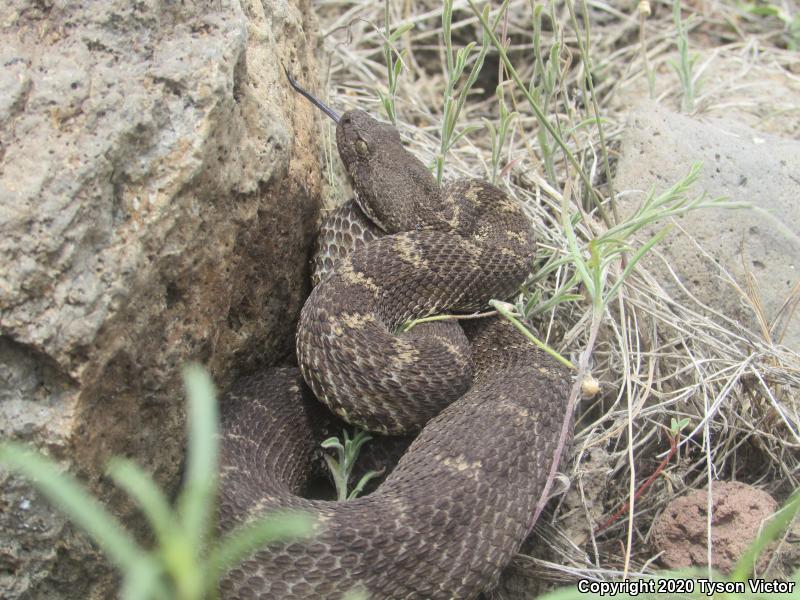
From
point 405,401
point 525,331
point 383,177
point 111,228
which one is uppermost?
point 111,228

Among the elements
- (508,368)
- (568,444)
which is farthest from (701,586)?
(508,368)

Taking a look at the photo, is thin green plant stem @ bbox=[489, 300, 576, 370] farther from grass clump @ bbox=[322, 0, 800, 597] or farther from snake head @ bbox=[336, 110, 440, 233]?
snake head @ bbox=[336, 110, 440, 233]

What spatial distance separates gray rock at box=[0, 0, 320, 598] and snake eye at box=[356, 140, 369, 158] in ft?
2.83

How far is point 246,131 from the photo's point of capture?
11.6 ft

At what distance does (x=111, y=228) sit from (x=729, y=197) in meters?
3.45

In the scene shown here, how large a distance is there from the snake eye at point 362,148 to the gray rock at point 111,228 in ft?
2.83

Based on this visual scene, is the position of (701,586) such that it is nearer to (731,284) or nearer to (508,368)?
(508,368)

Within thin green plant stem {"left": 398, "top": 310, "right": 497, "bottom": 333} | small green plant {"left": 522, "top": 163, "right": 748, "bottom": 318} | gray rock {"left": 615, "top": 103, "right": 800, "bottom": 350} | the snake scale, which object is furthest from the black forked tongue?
gray rock {"left": 615, "top": 103, "right": 800, "bottom": 350}

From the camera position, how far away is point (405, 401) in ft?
12.2

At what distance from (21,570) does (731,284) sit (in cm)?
386

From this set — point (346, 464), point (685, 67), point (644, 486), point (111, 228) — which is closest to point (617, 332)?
point (644, 486)

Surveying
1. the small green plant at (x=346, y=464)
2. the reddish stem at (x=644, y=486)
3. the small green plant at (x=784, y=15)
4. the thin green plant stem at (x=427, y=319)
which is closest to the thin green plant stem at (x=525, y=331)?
the thin green plant stem at (x=427, y=319)

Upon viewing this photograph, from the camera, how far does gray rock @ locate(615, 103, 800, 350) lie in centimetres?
460

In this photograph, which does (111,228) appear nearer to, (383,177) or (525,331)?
(525,331)
